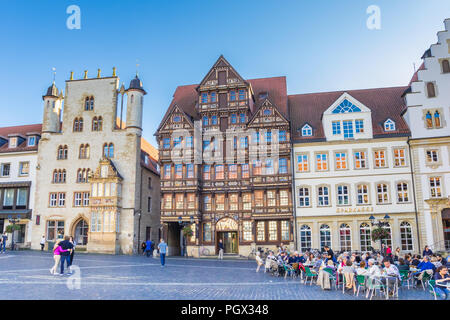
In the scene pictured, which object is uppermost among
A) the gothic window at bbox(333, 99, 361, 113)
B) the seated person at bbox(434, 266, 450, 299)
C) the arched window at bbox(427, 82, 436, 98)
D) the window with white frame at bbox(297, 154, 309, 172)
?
the arched window at bbox(427, 82, 436, 98)

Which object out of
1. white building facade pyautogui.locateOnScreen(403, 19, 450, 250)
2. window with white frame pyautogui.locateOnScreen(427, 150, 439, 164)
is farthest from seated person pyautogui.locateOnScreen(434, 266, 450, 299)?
window with white frame pyautogui.locateOnScreen(427, 150, 439, 164)

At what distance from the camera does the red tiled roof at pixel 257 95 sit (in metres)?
45.8

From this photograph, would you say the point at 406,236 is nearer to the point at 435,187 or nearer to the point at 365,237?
the point at 365,237

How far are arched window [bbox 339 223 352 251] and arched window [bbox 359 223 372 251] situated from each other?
1.03 metres

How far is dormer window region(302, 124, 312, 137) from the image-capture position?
137 ft

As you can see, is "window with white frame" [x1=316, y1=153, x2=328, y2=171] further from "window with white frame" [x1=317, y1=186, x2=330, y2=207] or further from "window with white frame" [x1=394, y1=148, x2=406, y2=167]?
"window with white frame" [x1=394, y1=148, x2=406, y2=167]

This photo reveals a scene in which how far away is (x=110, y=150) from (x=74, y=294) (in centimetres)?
3455

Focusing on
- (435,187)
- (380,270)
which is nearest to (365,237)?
(435,187)

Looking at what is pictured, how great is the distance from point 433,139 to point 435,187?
4485mm

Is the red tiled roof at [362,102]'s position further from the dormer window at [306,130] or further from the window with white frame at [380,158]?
the window with white frame at [380,158]

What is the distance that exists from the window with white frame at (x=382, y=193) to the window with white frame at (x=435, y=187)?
3867 millimetres

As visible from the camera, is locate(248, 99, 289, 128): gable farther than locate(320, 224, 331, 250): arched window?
Yes

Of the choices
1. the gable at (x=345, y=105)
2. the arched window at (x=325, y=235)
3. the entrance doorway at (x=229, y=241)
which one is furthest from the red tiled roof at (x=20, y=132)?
the gable at (x=345, y=105)

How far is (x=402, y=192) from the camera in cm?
3856
